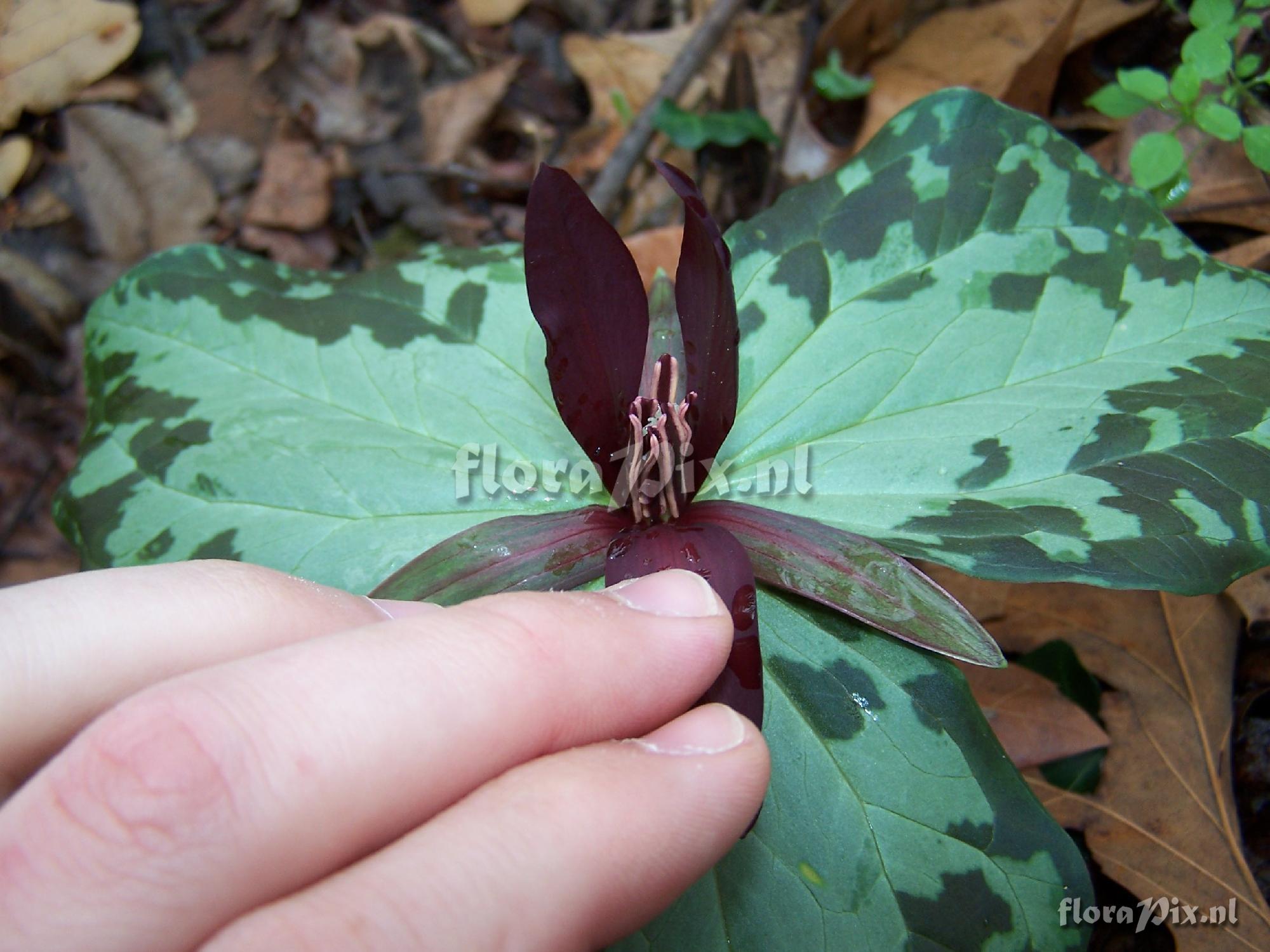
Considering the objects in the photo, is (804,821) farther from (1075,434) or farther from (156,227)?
(156,227)

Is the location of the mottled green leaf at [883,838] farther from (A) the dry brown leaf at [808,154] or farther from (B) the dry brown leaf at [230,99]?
(B) the dry brown leaf at [230,99]

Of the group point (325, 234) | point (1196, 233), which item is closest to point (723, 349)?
point (1196, 233)

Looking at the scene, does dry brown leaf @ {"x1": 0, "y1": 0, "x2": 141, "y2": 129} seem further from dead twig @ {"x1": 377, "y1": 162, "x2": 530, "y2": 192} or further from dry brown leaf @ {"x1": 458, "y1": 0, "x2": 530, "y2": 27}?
dry brown leaf @ {"x1": 458, "y1": 0, "x2": 530, "y2": 27}

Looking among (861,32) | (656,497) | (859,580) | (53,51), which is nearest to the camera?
(859,580)

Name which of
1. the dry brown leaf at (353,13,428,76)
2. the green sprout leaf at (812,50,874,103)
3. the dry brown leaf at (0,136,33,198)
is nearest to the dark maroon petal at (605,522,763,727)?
the green sprout leaf at (812,50,874,103)

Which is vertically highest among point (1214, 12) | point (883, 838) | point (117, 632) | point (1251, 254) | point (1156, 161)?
point (1214, 12)

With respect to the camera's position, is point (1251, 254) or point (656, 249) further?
point (656, 249)

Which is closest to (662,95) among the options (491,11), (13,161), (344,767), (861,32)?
(861,32)

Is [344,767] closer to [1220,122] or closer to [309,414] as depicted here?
[309,414]
